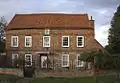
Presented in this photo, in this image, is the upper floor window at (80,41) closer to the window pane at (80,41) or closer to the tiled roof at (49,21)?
the window pane at (80,41)

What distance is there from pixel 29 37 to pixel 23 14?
21.5 ft

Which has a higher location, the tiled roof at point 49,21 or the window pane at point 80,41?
the tiled roof at point 49,21

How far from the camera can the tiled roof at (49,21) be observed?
2446 inches

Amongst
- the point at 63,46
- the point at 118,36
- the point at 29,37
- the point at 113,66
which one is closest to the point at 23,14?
the point at 29,37

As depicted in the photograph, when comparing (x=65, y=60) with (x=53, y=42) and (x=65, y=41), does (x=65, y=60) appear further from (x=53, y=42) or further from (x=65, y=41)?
(x=53, y=42)

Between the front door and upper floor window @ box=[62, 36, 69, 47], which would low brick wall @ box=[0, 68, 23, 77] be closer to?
the front door

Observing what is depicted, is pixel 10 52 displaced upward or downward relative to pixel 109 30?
downward

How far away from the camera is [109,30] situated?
254ft

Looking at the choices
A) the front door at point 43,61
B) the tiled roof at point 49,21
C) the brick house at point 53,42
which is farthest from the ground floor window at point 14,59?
the tiled roof at point 49,21

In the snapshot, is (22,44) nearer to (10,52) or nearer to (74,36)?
(10,52)

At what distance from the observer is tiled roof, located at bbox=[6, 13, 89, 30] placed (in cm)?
6212

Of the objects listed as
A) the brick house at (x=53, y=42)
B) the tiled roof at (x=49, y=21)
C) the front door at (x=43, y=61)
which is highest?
the tiled roof at (x=49, y=21)

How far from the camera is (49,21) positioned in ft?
208

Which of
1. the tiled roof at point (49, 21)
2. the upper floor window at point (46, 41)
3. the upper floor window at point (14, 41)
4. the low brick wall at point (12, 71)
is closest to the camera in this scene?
the low brick wall at point (12, 71)
